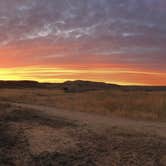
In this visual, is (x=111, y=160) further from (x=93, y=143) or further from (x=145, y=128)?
(x=145, y=128)

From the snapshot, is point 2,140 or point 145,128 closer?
point 2,140

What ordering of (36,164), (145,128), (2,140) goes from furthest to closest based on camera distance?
(145,128), (2,140), (36,164)

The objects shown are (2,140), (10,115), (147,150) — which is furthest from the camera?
(10,115)

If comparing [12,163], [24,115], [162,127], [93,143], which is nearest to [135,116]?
[162,127]

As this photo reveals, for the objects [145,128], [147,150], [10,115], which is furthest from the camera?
[10,115]

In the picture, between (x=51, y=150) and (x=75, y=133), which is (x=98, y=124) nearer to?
(x=75, y=133)

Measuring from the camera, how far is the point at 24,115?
1465 cm

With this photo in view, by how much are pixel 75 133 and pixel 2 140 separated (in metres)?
2.53

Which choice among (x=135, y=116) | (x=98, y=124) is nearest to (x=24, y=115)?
(x=98, y=124)

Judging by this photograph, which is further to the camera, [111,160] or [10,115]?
[10,115]

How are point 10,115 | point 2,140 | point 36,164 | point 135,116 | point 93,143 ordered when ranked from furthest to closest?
1. point 135,116
2. point 10,115
3. point 2,140
4. point 93,143
5. point 36,164

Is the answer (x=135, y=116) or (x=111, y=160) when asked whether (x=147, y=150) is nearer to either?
(x=111, y=160)

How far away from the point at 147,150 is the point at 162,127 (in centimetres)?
376

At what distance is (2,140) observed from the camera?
10.3 m
